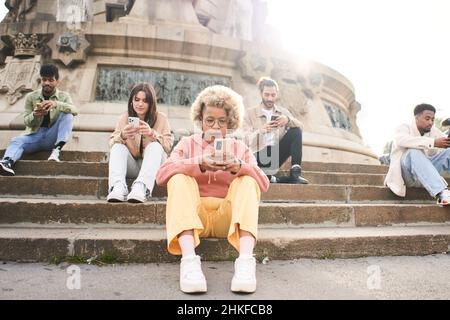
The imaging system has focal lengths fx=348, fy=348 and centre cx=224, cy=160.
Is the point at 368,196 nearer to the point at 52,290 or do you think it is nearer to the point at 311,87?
the point at 52,290

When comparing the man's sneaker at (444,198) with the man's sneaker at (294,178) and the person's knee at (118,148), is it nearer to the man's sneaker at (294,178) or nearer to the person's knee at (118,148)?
the man's sneaker at (294,178)

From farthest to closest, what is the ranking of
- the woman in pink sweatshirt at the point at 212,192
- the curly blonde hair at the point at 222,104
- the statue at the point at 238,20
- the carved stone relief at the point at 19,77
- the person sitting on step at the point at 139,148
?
1. the statue at the point at 238,20
2. the carved stone relief at the point at 19,77
3. the person sitting on step at the point at 139,148
4. the curly blonde hair at the point at 222,104
5. the woman in pink sweatshirt at the point at 212,192

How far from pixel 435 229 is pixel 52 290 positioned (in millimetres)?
3283

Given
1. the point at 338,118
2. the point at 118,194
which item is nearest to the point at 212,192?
the point at 118,194

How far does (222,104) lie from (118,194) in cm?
129

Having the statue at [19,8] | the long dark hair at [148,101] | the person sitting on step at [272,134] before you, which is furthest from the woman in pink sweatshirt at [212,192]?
the statue at [19,8]

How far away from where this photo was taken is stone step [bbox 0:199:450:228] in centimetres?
297

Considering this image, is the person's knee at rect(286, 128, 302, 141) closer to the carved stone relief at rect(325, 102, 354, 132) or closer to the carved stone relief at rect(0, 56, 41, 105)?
the carved stone relief at rect(325, 102, 354, 132)

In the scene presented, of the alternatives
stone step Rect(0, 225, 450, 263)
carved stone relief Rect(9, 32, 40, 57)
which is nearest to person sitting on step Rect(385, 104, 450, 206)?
stone step Rect(0, 225, 450, 263)

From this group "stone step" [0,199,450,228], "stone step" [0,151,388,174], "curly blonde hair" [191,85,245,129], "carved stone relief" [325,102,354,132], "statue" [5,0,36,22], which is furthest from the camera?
"statue" [5,0,36,22]

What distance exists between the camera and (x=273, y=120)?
15.2 ft

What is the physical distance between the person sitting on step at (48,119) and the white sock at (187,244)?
314cm

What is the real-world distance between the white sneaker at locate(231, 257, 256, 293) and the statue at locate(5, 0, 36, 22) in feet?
48.1

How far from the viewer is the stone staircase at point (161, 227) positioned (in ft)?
8.18
